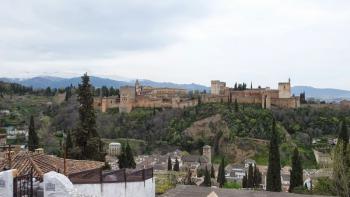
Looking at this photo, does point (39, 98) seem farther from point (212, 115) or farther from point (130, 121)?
point (212, 115)

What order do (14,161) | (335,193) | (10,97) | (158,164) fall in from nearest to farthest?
(14,161) → (335,193) → (158,164) → (10,97)

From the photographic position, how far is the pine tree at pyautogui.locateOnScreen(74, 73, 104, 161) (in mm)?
19219

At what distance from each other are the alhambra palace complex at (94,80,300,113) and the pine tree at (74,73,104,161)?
219 feet

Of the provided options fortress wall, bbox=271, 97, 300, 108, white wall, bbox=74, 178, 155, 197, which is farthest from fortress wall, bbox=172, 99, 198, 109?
white wall, bbox=74, 178, 155, 197

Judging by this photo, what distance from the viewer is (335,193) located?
20734mm

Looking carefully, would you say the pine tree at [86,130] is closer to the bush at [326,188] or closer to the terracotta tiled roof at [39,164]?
the terracotta tiled roof at [39,164]

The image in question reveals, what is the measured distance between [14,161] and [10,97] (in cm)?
9932

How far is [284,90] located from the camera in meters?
86.4

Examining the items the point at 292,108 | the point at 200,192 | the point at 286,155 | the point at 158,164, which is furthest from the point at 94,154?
the point at 292,108

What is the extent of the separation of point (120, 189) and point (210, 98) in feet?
261

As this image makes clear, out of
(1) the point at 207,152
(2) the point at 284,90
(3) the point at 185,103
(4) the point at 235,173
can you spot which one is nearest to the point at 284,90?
(2) the point at 284,90

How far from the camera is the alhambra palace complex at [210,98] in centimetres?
8538

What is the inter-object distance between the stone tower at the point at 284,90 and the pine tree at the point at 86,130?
69.9 metres

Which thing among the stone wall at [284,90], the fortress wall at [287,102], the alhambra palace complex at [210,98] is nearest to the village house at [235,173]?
the fortress wall at [287,102]
